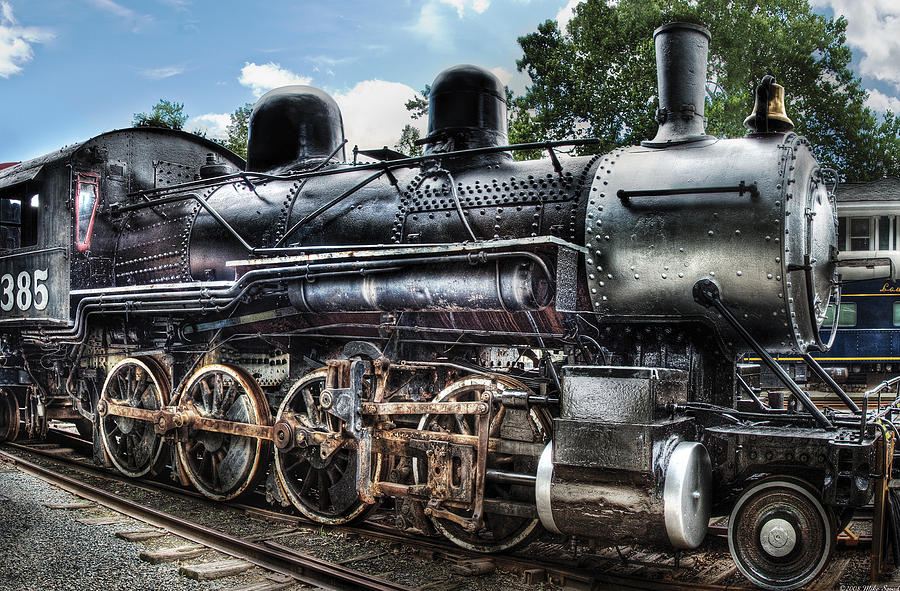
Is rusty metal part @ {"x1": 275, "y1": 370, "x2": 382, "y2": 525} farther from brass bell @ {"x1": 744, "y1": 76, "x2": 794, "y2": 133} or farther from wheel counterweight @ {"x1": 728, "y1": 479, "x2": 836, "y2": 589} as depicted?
brass bell @ {"x1": 744, "y1": 76, "x2": 794, "y2": 133}

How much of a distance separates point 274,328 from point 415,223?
5.30ft

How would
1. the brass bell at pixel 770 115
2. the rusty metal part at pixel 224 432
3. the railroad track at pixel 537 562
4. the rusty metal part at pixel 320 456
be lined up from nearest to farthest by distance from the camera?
1. the railroad track at pixel 537 562
2. the brass bell at pixel 770 115
3. the rusty metal part at pixel 320 456
4. the rusty metal part at pixel 224 432

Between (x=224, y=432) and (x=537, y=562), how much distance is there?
2959 millimetres

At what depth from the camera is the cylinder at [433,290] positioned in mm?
4695

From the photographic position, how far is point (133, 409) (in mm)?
7000

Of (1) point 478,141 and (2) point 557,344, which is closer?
(2) point 557,344

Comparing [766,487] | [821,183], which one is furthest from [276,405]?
[821,183]

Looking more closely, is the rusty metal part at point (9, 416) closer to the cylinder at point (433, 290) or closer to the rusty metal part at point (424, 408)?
the cylinder at point (433, 290)

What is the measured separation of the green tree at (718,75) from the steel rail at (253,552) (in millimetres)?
13262

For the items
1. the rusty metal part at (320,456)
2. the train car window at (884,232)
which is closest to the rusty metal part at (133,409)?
the rusty metal part at (320,456)

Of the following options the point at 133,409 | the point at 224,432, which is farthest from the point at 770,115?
the point at 133,409

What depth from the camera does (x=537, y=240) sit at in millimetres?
4336

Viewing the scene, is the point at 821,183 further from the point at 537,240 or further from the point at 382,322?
the point at 382,322

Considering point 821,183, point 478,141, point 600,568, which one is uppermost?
point 478,141
